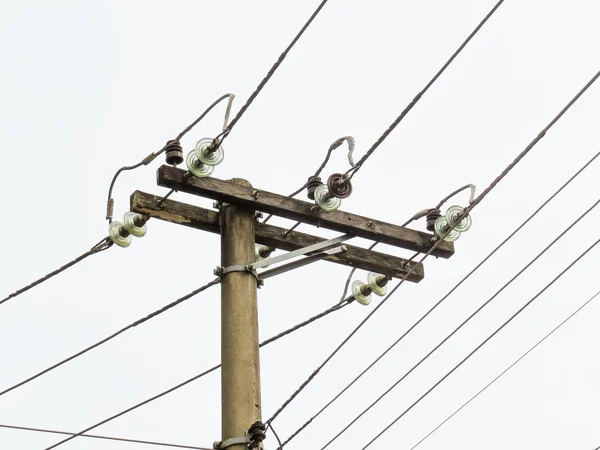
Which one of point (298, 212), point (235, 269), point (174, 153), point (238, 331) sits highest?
point (174, 153)

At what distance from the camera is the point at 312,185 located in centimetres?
1081

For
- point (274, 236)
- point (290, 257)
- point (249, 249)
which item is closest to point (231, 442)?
point (249, 249)

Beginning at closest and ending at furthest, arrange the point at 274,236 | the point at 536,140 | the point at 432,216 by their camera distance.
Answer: the point at 536,140, the point at 274,236, the point at 432,216

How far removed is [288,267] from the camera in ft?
34.7

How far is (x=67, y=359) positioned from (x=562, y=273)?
464cm

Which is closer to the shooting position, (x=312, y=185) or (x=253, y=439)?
→ (x=253, y=439)

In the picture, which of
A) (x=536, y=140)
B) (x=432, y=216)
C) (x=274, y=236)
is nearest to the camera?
(x=536, y=140)

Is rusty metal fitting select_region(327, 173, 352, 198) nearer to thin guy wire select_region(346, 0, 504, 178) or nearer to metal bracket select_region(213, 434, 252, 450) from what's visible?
thin guy wire select_region(346, 0, 504, 178)

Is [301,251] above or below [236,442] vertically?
above

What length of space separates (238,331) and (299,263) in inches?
43.8

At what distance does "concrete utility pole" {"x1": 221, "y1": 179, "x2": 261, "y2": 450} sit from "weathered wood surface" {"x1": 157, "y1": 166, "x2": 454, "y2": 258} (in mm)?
146

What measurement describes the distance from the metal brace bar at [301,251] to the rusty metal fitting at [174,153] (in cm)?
106

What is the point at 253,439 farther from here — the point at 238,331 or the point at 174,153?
the point at 174,153

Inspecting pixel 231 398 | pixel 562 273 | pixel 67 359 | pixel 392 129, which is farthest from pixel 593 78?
pixel 67 359
